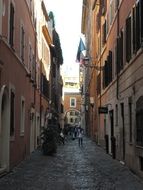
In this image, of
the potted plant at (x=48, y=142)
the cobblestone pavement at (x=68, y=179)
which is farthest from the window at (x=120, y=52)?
the potted plant at (x=48, y=142)

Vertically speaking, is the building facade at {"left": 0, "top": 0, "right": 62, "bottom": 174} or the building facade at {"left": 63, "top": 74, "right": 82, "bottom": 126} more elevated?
the building facade at {"left": 63, "top": 74, "right": 82, "bottom": 126}

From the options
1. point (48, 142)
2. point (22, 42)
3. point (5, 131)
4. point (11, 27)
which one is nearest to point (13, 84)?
point (11, 27)

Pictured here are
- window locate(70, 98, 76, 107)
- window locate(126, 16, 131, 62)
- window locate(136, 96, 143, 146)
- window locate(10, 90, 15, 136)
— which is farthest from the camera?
window locate(70, 98, 76, 107)

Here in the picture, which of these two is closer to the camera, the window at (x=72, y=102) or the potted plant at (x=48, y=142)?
the potted plant at (x=48, y=142)

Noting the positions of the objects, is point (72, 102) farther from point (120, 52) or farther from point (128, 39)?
point (128, 39)

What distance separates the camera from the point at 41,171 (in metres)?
21.8

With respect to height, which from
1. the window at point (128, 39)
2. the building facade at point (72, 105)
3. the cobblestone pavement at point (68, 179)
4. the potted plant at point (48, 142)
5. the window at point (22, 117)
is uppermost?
the building facade at point (72, 105)

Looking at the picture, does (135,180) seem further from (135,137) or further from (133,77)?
(133,77)

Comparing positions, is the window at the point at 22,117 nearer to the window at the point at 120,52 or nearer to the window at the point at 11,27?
the window at the point at 120,52

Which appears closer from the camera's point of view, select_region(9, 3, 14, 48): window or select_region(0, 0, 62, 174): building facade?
select_region(0, 0, 62, 174): building facade

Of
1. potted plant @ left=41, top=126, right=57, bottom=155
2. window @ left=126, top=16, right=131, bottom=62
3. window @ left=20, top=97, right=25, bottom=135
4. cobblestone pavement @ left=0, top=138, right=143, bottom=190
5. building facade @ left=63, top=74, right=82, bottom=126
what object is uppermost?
building facade @ left=63, top=74, right=82, bottom=126

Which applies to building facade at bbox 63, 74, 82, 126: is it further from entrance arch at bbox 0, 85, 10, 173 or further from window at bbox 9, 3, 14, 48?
entrance arch at bbox 0, 85, 10, 173

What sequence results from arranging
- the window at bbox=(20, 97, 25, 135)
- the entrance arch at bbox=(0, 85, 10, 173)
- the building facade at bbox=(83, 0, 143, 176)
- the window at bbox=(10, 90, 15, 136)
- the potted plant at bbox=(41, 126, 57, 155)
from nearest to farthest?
the building facade at bbox=(83, 0, 143, 176), the entrance arch at bbox=(0, 85, 10, 173), the window at bbox=(10, 90, 15, 136), the window at bbox=(20, 97, 25, 135), the potted plant at bbox=(41, 126, 57, 155)

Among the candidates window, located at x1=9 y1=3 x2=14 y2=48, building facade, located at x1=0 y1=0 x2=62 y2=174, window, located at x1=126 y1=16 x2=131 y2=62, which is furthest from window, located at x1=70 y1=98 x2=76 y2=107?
window, located at x1=9 y1=3 x2=14 y2=48
